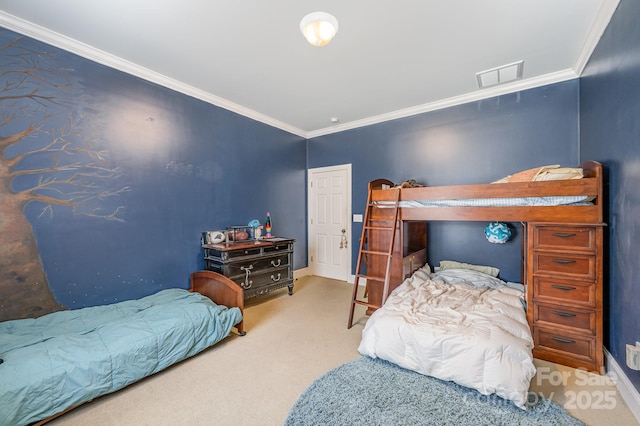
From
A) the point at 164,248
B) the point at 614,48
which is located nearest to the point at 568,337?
the point at 614,48

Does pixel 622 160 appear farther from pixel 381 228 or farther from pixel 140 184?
pixel 140 184

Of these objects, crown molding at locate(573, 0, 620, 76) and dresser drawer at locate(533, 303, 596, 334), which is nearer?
crown molding at locate(573, 0, 620, 76)

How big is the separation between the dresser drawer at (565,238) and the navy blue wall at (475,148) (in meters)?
1.14

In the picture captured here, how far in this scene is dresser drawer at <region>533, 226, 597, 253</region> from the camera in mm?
2043

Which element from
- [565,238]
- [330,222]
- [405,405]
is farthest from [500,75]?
[405,405]

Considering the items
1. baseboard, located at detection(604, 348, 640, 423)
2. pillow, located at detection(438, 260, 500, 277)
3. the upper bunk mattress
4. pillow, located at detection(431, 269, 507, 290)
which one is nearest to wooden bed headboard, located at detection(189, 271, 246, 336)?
the upper bunk mattress

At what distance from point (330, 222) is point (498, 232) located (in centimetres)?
259

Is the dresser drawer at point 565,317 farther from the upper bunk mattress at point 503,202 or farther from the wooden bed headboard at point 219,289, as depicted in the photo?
the wooden bed headboard at point 219,289

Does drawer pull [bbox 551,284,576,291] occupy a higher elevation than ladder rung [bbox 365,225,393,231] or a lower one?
lower

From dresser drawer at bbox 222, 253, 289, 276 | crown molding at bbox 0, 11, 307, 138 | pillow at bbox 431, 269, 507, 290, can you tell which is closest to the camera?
crown molding at bbox 0, 11, 307, 138

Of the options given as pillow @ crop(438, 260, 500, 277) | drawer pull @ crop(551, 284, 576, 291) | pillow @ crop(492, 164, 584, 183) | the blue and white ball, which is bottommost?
pillow @ crop(438, 260, 500, 277)

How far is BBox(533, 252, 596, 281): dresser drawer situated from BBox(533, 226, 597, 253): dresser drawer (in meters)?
0.06

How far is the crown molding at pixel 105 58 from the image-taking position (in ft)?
6.97

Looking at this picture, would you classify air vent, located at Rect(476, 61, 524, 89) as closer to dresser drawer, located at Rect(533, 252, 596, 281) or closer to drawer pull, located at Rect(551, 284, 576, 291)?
dresser drawer, located at Rect(533, 252, 596, 281)
